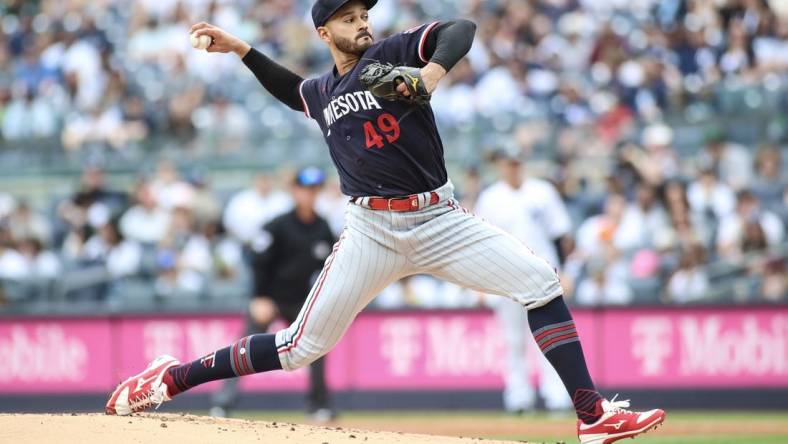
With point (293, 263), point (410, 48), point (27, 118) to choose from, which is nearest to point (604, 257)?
point (293, 263)

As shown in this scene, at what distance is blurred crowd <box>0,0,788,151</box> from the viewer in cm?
1483

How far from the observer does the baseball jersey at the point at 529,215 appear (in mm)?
10711

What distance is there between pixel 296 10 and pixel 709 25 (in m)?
5.73

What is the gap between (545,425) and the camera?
32.9ft

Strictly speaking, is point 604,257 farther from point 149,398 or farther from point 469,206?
point 149,398

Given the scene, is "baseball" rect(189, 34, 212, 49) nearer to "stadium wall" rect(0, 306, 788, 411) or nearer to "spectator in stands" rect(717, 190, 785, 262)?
"stadium wall" rect(0, 306, 788, 411)

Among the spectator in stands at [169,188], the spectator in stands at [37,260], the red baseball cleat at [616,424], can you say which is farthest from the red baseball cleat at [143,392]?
the spectator in stands at [37,260]

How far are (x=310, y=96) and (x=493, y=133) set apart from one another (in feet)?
27.3

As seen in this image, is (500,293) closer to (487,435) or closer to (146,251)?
(487,435)

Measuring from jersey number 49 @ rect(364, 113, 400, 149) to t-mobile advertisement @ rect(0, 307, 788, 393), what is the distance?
Answer: 207 inches

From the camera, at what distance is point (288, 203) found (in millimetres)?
14195

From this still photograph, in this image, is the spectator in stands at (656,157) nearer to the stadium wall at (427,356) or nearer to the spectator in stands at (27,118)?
the stadium wall at (427,356)

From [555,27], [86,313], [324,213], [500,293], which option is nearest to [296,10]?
[555,27]

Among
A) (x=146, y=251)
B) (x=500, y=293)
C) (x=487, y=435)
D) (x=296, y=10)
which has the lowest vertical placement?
(x=487, y=435)
